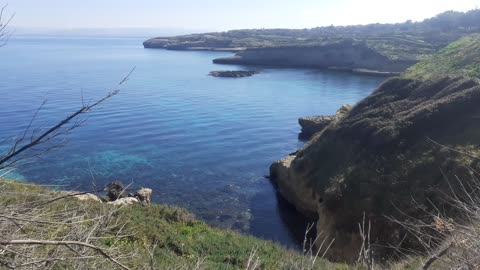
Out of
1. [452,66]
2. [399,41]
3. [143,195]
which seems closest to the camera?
[143,195]

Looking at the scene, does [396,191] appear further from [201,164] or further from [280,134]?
[280,134]

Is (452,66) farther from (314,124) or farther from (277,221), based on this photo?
(277,221)

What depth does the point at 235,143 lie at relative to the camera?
40531 millimetres

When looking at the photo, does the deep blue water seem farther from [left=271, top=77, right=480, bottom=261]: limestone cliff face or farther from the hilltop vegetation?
the hilltop vegetation

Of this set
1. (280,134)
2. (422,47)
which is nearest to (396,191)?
(280,134)

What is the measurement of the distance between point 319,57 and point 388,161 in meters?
93.5

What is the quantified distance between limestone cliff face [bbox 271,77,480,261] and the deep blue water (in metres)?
2.70

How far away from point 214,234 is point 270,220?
8.36 m

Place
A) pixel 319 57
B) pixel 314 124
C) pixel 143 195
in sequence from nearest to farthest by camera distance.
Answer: pixel 143 195 < pixel 314 124 < pixel 319 57

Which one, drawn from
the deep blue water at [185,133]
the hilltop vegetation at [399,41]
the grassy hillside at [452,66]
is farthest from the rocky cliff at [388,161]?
the hilltop vegetation at [399,41]

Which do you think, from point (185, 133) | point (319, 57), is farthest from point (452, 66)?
point (319, 57)

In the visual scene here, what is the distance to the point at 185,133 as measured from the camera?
43.4 meters

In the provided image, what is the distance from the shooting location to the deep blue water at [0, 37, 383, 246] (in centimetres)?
2841

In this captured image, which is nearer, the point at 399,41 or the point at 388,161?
the point at 388,161
